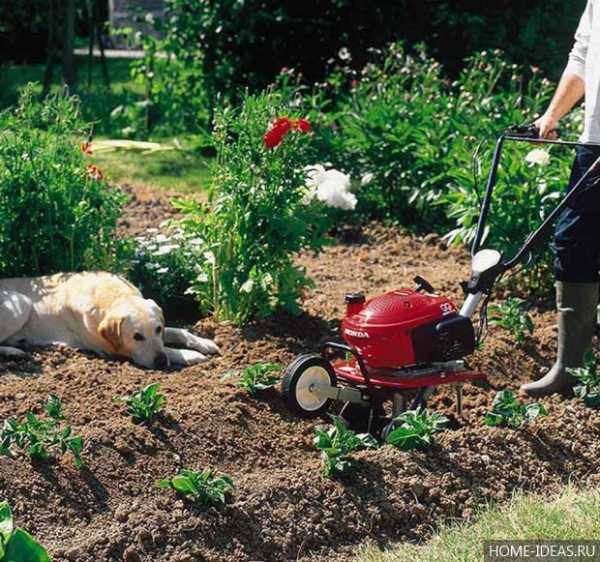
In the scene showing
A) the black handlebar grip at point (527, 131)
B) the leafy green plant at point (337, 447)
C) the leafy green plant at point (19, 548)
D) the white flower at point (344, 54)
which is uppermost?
the black handlebar grip at point (527, 131)

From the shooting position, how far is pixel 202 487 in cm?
403

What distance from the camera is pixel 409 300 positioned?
4.80 m

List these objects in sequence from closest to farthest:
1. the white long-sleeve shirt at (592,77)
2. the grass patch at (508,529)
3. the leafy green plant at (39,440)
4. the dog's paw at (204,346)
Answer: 1. the grass patch at (508,529)
2. the leafy green plant at (39,440)
3. the white long-sleeve shirt at (592,77)
4. the dog's paw at (204,346)

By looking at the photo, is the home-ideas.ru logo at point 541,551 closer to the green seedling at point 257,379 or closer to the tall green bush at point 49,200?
the green seedling at point 257,379

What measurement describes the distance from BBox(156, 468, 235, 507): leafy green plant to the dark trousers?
6.69 feet

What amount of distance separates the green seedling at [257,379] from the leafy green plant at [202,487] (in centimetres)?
103

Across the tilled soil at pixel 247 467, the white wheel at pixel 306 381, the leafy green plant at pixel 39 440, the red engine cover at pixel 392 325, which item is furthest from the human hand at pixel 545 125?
the leafy green plant at pixel 39 440

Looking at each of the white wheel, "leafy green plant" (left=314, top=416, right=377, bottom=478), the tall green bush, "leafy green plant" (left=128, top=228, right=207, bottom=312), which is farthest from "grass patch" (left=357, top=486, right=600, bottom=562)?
the tall green bush

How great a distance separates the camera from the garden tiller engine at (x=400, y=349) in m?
4.72

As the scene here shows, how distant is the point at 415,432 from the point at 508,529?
58 cm

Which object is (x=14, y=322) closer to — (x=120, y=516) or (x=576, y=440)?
(x=120, y=516)

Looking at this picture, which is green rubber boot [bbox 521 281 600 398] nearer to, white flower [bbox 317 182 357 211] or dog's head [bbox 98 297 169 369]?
dog's head [bbox 98 297 169 369]

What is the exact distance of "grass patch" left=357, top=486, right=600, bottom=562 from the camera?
3951mm

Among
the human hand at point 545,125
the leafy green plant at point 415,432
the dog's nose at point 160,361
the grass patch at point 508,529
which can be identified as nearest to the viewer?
the grass patch at point 508,529
